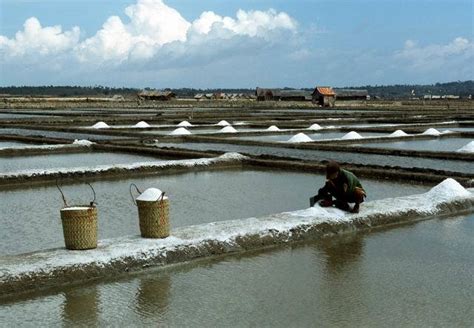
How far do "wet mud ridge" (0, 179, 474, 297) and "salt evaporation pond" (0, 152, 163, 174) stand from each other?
492 centimetres

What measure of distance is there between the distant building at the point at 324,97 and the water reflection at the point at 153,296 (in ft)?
136

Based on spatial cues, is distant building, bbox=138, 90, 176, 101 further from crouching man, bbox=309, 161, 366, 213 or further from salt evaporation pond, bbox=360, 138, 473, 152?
crouching man, bbox=309, 161, 366, 213

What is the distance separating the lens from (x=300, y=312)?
9.51 feet

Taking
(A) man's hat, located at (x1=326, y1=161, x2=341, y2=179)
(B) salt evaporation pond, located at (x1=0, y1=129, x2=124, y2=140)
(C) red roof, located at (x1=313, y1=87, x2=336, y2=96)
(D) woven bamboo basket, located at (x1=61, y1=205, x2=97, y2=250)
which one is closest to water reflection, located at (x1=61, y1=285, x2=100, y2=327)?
(D) woven bamboo basket, located at (x1=61, y1=205, x2=97, y2=250)

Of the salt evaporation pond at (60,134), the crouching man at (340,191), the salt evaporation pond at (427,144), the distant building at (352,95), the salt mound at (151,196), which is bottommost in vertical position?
the distant building at (352,95)

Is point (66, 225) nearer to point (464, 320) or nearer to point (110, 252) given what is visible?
point (110, 252)

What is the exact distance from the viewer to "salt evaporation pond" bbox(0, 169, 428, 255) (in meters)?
4.52

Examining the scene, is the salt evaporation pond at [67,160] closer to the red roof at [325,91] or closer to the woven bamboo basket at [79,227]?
the woven bamboo basket at [79,227]

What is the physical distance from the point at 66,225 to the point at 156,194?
0.59m

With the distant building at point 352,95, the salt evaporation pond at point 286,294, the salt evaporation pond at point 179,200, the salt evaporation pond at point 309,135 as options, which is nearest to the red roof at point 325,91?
the distant building at point 352,95

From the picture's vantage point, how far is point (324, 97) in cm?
4566

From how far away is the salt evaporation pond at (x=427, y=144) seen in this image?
11.8 metres

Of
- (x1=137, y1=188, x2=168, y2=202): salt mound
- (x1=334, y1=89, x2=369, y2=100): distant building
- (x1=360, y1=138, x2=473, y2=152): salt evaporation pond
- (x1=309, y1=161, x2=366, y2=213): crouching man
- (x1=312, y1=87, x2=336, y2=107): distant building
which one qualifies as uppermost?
(x1=137, y1=188, x2=168, y2=202): salt mound

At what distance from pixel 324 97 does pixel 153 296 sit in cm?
4332
